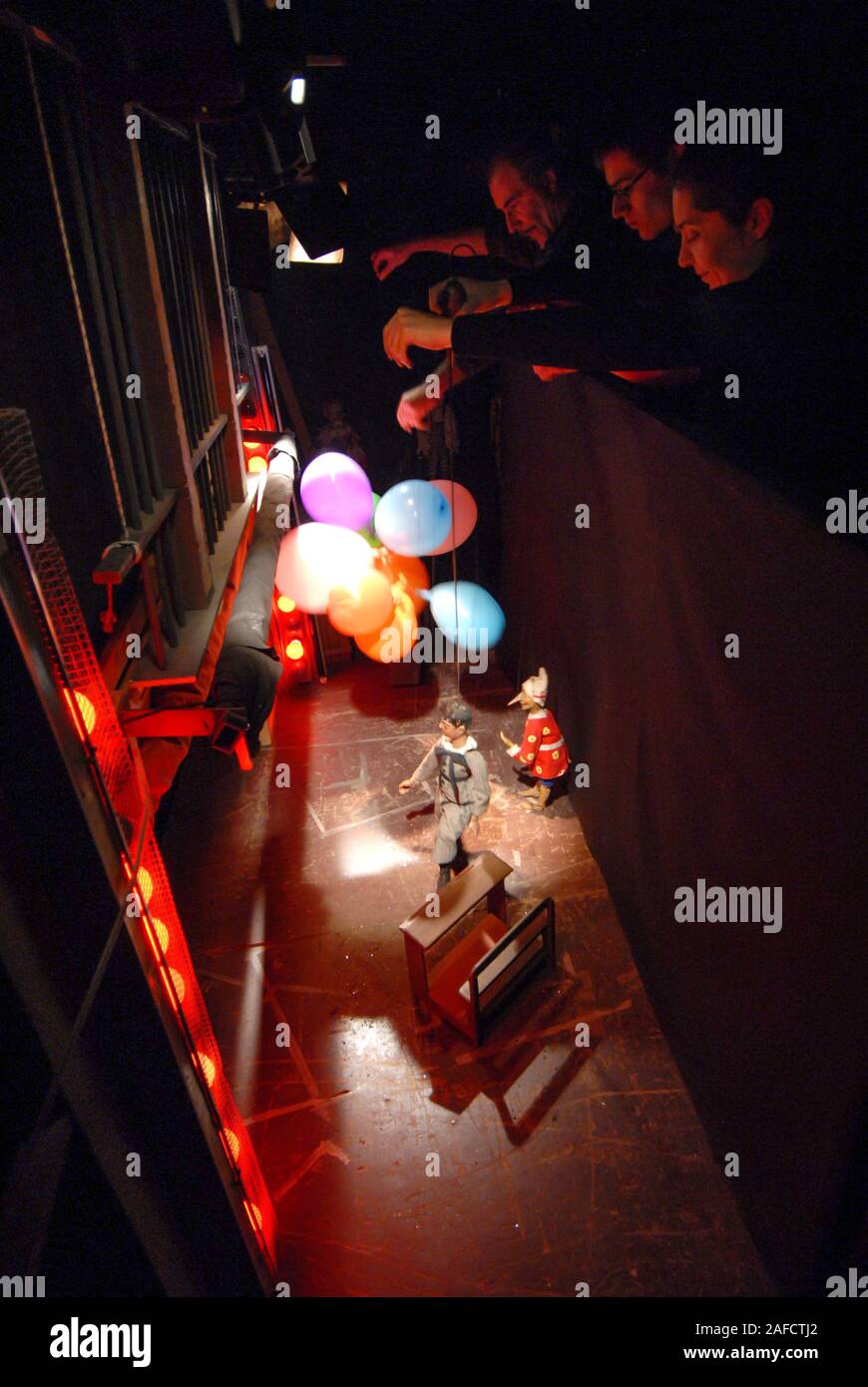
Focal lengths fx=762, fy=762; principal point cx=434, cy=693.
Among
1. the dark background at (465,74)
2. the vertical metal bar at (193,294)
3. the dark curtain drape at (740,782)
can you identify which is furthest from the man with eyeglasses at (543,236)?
the vertical metal bar at (193,294)

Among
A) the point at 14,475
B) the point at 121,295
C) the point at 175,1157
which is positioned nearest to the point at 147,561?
the point at 121,295

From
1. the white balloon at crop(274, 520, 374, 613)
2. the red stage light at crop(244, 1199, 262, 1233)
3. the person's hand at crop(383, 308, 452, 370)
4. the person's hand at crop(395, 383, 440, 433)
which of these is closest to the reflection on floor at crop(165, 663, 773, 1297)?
the red stage light at crop(244, 1199, 262, 1233)

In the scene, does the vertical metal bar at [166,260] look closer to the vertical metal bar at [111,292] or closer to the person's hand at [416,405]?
the vertical metal bar at [111,292]

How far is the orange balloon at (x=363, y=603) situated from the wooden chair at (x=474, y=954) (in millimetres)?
2291

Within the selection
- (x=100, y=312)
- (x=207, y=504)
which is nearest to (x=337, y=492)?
(x=207, y=504)

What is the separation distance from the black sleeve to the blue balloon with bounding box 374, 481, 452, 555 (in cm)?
290

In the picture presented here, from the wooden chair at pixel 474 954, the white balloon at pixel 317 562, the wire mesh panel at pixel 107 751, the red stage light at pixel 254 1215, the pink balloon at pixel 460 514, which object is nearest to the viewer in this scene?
the wire mesh panel at pixel 107 751

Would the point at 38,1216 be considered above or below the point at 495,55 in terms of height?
below

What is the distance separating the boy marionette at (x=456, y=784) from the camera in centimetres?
481

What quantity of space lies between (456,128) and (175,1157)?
461 cm

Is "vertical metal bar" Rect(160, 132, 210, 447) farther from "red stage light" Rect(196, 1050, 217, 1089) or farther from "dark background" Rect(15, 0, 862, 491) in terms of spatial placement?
"red stage light" Rect(196, 1050, 217, 1089)

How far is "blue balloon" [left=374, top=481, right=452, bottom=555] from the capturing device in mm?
5504

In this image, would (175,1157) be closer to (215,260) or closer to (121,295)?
(121,295)
